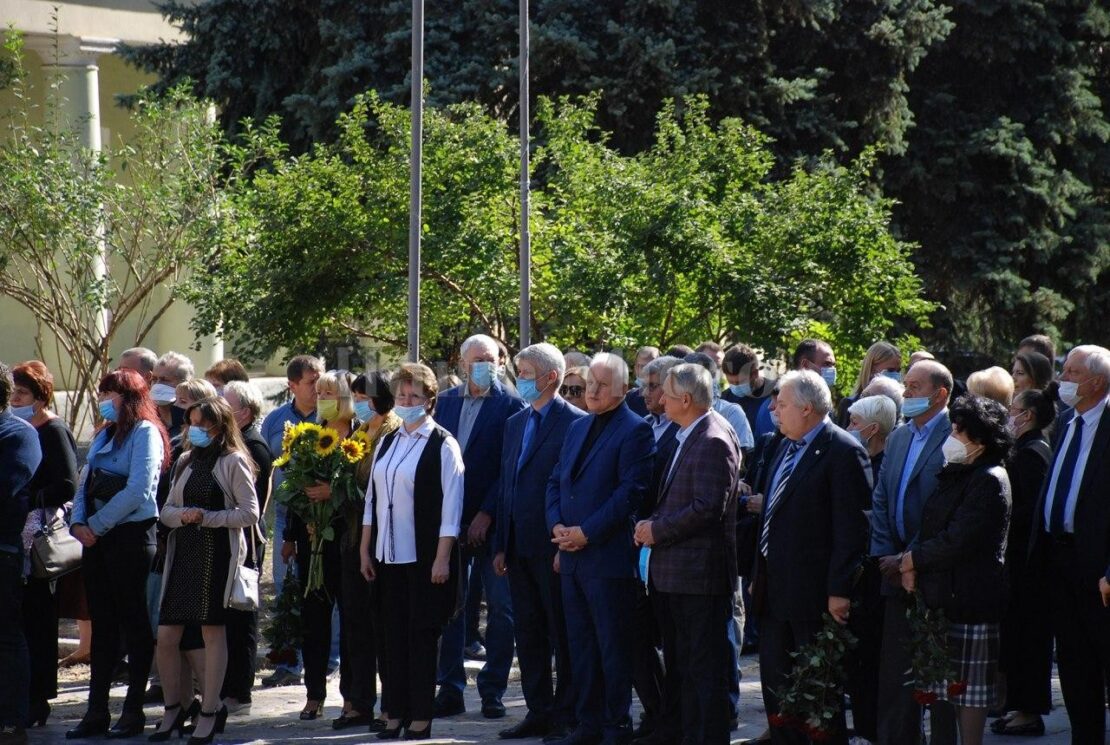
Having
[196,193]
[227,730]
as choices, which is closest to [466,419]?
[227,730]

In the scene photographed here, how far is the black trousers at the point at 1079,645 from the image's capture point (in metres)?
7.67

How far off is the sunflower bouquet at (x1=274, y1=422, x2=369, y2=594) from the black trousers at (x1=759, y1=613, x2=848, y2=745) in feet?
9.09

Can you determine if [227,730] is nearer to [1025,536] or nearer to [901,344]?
[1025,536]

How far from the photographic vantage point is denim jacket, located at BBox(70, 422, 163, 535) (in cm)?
909

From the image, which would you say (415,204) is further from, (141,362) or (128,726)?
(128,726)

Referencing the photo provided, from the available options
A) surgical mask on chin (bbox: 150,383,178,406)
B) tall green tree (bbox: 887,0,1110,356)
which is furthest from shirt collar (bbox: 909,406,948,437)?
tall green tree (bbox: 887,0,1110,356)

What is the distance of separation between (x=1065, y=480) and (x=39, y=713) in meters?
6.00

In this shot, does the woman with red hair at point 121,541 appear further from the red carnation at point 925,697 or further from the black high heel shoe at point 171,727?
the red carnation at point 925,697

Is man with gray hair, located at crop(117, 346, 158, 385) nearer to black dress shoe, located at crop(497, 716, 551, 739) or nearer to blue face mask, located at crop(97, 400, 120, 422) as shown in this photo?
blue face mask, located at crop(97, 400, 120, 422)

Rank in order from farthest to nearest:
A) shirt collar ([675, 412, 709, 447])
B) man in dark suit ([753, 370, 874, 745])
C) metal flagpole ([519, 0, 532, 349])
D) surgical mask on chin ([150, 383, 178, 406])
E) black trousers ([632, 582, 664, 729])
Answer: metal flagpole ([519, 0, 532, 349])
surgical mask on chin ([150, 383, 178, 406])
black trousers ([632, 582, 664, 729])
shirt collar ([675, 412, 709, 447])
man in dark suit ([753, 370, 874, 745])

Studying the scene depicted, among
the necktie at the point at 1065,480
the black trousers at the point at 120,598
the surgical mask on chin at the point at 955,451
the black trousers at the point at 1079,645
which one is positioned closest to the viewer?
the surgical mask on chin at the point at 955,451

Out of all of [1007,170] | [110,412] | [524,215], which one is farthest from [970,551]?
[1007,170]

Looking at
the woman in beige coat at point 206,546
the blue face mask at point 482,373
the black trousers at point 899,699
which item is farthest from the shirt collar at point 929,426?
the woman in beige coat at point 206,546

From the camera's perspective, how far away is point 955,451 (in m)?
7.40
